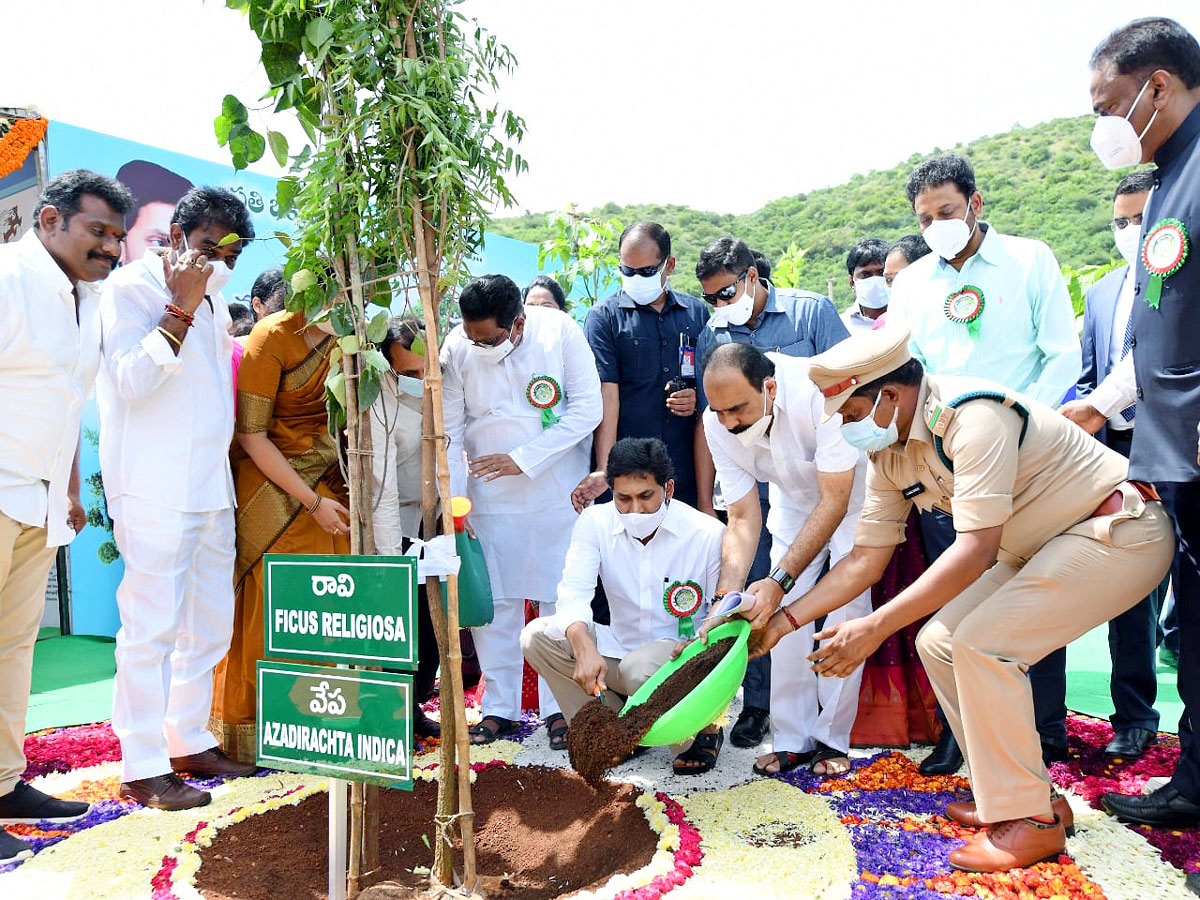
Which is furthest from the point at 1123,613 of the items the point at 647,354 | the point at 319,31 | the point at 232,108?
the point at 232,108

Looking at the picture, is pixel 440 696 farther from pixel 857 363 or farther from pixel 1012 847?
pixel 1012 847

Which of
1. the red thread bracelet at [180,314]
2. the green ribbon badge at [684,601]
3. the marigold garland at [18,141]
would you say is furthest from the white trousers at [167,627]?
the marigold garland at [18,141]

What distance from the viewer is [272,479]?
4.12 m

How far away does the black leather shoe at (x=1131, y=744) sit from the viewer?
3.90 metres

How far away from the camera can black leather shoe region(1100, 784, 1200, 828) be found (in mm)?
3193

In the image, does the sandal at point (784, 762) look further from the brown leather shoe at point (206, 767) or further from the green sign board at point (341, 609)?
the brown leather shoe at point (206, 767)

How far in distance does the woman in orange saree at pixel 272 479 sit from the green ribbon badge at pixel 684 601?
1456 mm

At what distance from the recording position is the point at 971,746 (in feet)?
9.82

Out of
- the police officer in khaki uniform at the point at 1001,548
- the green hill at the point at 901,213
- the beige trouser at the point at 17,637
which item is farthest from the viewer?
the green hill at the point at 901,213

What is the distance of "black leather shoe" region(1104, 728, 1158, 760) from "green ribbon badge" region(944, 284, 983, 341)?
177 cm

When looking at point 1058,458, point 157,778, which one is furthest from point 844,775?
point 157,778

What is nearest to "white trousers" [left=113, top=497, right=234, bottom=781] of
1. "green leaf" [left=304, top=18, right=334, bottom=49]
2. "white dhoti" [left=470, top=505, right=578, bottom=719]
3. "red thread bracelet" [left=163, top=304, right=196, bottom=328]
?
"red thread bracelet" [left=163, top=304, right=196, bottom=328]

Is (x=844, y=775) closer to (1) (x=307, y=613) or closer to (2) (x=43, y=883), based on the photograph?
(1) (x=307, y=613)

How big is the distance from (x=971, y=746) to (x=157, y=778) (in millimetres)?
2995
